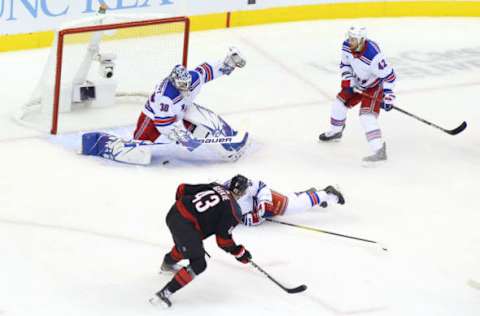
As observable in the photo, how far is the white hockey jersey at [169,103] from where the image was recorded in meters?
7.35

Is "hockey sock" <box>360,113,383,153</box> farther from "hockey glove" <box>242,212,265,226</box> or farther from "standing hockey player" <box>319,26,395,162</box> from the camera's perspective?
"hockey glove" <box>242,212,265,226</box>

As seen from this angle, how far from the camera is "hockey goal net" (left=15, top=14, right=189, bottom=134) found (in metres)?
7.91

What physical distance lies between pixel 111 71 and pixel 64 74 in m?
0.32

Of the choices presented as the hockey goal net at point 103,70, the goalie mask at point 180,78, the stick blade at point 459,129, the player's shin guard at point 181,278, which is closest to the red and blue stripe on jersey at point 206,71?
the goalie mask at point 180,78

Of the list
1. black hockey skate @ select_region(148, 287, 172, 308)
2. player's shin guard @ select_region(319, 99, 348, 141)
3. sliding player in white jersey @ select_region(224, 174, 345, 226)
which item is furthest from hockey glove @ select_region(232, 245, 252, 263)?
player's shin guard @ select_region(319, 99, 348, 141)

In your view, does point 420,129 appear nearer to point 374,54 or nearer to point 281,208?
point 374,54

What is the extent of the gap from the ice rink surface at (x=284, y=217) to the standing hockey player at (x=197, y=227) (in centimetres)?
18

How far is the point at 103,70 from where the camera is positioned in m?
8.10

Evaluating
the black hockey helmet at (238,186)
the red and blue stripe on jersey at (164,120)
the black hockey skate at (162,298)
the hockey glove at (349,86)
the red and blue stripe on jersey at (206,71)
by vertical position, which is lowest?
the black hockey skate at (162,298)

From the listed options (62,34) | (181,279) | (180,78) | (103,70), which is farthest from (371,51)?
(181,279)

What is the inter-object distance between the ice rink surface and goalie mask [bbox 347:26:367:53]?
71 centimetres

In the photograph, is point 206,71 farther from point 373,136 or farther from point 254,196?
point 254,196

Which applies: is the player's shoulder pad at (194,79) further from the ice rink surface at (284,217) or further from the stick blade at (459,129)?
the stick blade at (459,129)

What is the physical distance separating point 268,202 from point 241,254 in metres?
0.84
